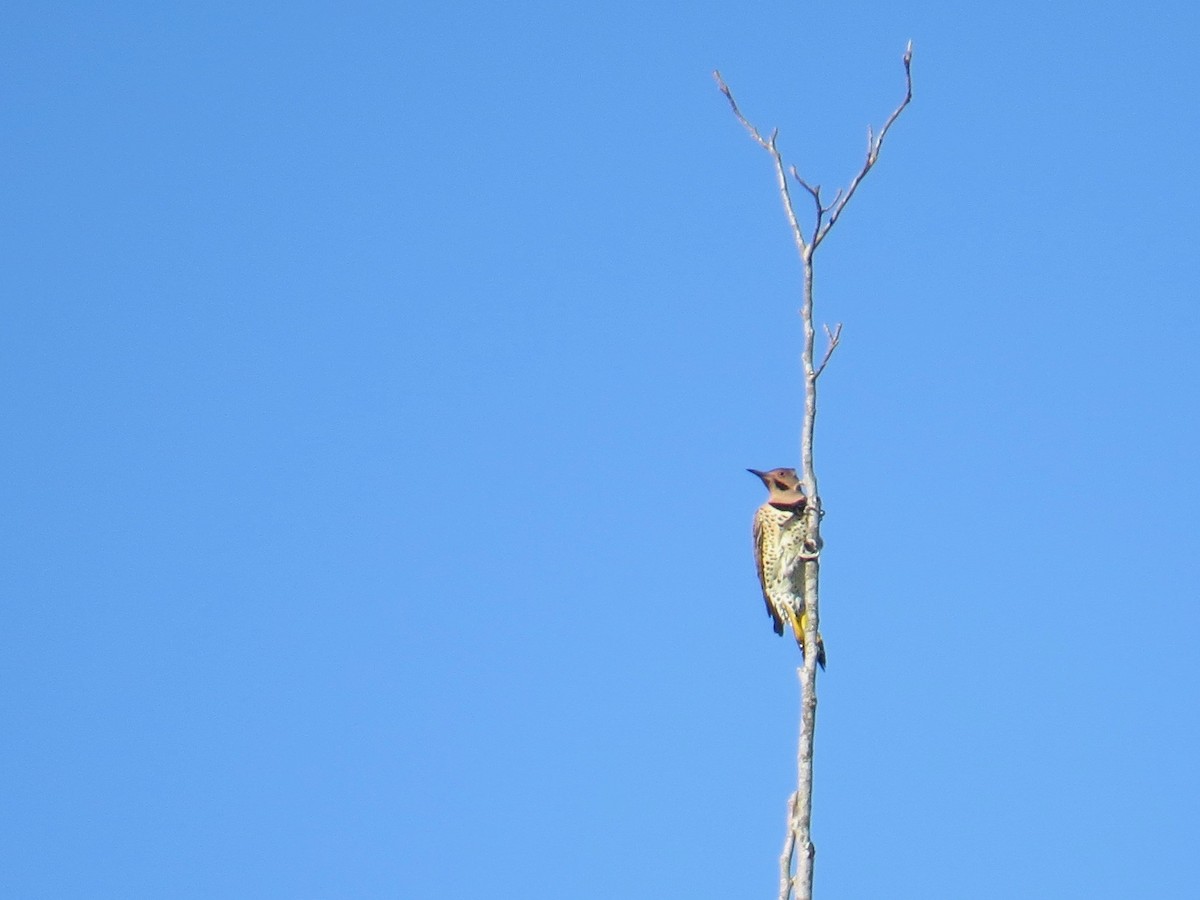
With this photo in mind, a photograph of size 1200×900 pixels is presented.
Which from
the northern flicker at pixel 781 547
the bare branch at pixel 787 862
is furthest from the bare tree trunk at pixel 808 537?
the northern flicker at pixel 781 547

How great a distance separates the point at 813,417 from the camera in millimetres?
5270

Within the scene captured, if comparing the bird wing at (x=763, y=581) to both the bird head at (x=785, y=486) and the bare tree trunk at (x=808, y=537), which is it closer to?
the bird head at (x=785, y=486)

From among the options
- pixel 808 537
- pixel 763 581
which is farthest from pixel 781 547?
pixel 808 537

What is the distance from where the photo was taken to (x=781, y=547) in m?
9.80

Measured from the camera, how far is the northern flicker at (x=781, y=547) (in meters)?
9.66

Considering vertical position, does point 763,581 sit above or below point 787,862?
above

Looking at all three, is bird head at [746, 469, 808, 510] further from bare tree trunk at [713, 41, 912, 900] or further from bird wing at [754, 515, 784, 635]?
bare tree trunk at [713, 41, 912, 900]

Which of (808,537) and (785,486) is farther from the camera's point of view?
(785,486)

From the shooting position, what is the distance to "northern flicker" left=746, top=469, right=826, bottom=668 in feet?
31.7

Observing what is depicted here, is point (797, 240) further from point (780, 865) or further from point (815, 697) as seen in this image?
point (780, 865)

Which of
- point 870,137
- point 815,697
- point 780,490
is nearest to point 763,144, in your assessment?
point 870,137

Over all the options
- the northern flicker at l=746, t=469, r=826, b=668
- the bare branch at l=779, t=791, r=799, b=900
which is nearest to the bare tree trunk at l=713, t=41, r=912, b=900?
the bare branch at l=779, t=791, r=799, b=900

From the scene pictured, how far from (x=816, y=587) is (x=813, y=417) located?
78 cm

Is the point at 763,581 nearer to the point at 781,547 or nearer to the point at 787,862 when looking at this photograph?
the point at 781,547
